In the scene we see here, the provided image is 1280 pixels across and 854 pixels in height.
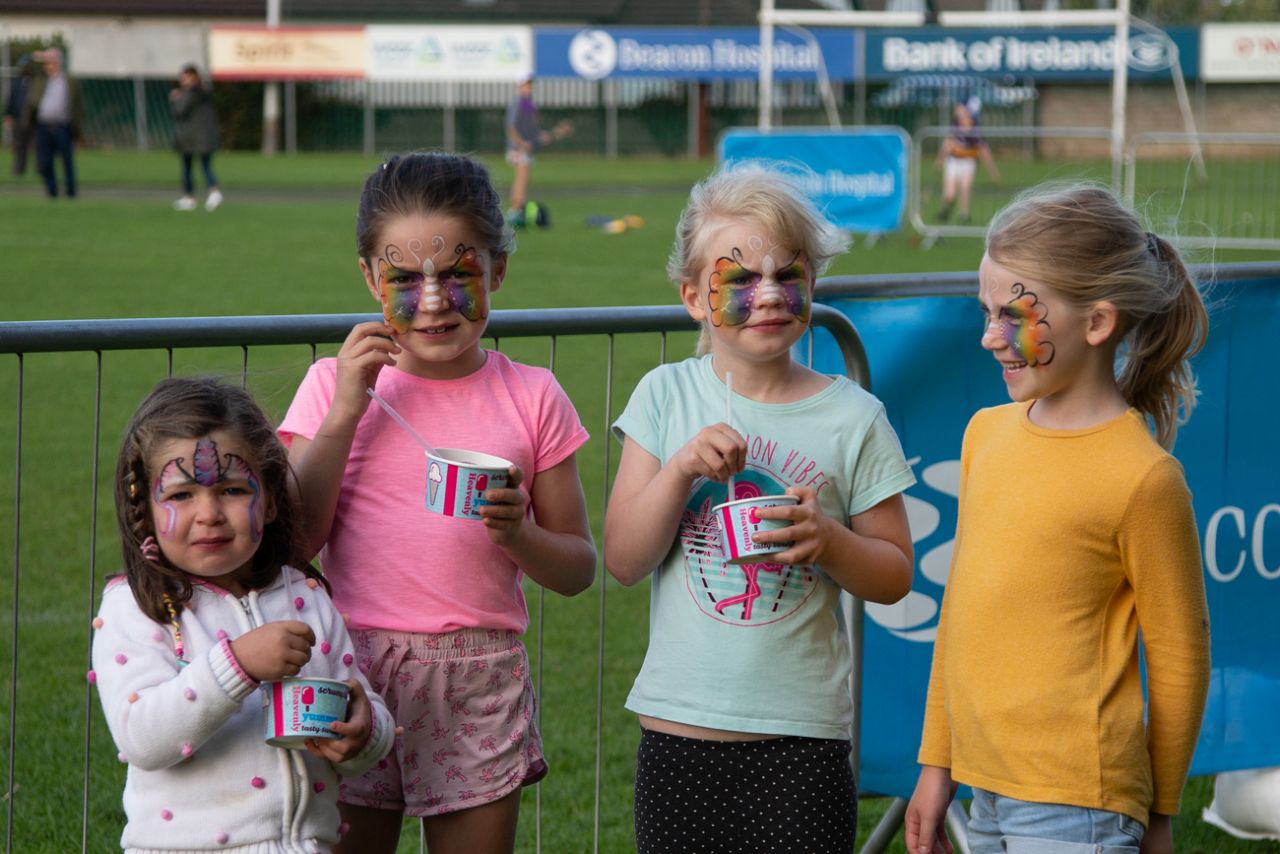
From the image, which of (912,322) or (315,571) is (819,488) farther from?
(912,322)

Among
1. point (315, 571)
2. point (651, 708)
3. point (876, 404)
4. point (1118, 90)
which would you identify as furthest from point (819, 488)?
point (1118, 90)

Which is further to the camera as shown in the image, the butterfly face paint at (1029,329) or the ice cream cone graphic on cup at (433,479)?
the butterfly face paint at (1029,329)

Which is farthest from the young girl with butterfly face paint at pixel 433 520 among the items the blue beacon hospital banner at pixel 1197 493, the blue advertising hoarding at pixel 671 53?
the blue advertising hoarding at pixel 671 53

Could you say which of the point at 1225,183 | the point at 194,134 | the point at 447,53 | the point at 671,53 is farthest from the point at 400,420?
the point at 447,53

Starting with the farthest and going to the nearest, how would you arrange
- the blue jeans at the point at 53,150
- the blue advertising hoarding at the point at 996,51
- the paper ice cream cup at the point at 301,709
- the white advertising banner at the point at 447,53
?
the white advertising banner at the point at 447,53 → the blue advertising hoarding at the point at 996,51 → the blue jeans at the point at 53,150 → the paper ice cream cup at the point at 301,709

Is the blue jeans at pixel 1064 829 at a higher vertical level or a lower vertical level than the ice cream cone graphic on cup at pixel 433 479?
lower

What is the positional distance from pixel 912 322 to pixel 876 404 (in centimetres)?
116

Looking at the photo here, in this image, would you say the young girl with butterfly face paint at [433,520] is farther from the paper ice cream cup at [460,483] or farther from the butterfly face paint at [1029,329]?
the butterfly face paint at [1029,329]

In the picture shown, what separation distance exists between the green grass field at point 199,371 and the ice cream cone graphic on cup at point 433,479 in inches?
22.8

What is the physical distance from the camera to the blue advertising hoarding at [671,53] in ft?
129

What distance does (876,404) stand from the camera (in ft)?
10.3

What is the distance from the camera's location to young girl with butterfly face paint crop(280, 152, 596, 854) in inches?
120

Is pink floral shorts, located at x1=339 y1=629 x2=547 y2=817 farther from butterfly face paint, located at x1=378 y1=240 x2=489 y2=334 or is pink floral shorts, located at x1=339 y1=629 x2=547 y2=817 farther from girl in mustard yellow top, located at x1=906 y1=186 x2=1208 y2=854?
girl in mustard yellow top, located at x1=906 y1=186 x2=1208 y2=854

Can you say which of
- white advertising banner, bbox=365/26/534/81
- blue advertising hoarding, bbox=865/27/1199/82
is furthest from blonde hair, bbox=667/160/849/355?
white advertising banner, bbox=365/26/534/81
